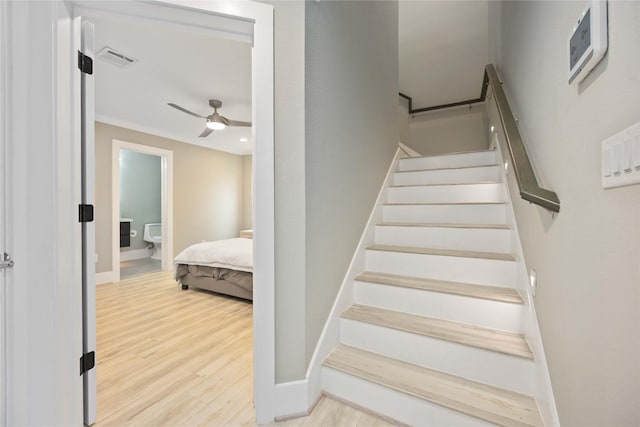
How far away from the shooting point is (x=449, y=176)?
8.57 ft

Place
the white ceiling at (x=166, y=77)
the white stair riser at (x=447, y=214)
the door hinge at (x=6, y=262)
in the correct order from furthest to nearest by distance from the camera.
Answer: the white ceiling at (x=166, y=77), the white stair riser at (x=447, y=214), the door hinge at (x=6, y=262)

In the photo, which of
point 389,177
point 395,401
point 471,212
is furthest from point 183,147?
point 395,401

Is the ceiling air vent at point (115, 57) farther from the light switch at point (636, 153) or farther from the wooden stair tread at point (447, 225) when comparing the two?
the light switch at point (636, 153)

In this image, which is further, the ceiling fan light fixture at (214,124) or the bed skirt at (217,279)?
the ceiling fan light fixture at (214,124)

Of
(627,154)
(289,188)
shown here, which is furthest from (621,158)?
(289,188)

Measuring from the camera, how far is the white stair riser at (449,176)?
249 centimetres

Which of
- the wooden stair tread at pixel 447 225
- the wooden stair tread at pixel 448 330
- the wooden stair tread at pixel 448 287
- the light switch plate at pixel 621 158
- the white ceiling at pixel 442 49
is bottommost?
the wooden stair tread at pixel 448 330

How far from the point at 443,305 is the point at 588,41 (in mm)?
1348

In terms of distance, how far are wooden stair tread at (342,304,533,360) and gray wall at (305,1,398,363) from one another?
0.27 metres

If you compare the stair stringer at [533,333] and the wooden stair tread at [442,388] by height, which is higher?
the stair stringer at [533,333]

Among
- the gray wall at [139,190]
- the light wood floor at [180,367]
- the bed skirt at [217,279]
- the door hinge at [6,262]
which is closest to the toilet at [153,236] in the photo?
the gray wall at [139,190]

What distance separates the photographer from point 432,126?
5629mm

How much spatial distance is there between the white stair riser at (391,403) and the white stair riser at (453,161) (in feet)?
7.36

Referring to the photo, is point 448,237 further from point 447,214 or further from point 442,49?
point 442,49
